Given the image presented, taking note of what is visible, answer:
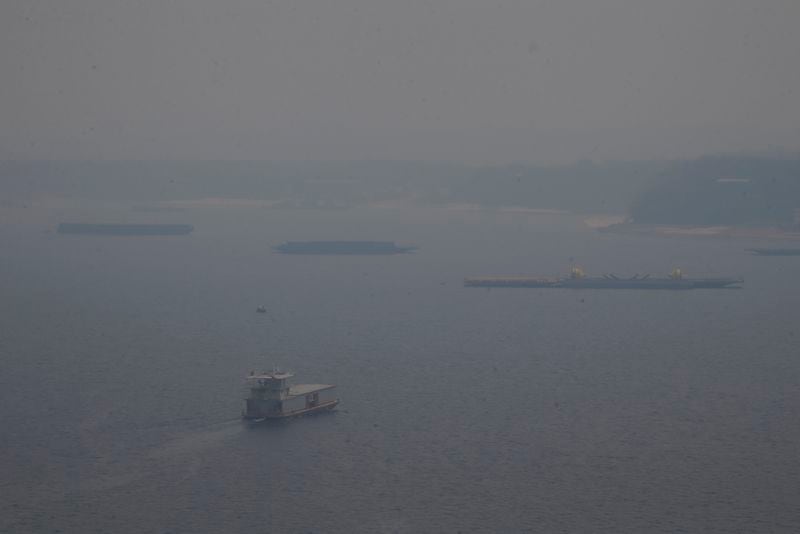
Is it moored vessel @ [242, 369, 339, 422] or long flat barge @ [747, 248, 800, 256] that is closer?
moored vessel @ [242, 369, 339, 422]

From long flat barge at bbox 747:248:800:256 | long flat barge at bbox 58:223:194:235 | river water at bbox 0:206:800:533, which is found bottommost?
river water at bbox 0:206:800:533

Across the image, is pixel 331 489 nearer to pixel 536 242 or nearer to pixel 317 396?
pixel 317 396

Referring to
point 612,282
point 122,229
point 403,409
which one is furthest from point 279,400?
point 122,229

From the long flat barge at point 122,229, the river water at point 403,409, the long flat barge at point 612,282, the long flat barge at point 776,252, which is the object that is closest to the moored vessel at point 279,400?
the river water at point 403,409

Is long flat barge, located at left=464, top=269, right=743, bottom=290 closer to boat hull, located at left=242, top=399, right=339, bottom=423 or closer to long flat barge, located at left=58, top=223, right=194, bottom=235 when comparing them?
boat hull, located at left=242, top=399, right=339, bottom=423

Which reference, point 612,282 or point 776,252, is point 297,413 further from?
point 776,252

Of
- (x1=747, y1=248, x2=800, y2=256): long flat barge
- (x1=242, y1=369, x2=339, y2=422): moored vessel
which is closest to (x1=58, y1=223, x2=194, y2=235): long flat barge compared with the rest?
(x1=747, y1=248, x2=800, y2=256): long flat barge
